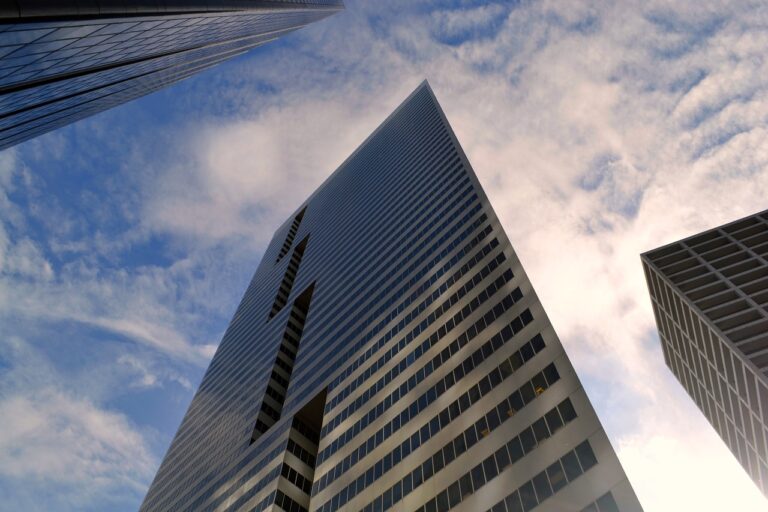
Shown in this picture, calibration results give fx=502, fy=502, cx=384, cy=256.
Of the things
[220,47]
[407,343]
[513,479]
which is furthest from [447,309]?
[220,47]

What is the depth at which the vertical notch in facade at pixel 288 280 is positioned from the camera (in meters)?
127

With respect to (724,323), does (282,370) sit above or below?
above

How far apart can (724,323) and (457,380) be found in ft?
175

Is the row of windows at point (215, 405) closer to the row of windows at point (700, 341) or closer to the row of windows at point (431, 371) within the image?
the row of windows at point (431, 371)

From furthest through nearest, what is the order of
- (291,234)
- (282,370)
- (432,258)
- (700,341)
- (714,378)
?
(291,234) → (282,370) → (700,341) → (714,378) → (432,258)

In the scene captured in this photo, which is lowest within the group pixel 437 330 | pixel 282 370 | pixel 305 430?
pixel 437 330

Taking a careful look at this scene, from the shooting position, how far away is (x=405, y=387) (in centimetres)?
5497

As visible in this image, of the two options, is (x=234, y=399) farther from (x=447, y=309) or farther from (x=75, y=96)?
(x=75, y=96)

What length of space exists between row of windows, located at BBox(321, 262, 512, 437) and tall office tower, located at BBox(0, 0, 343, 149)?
38.9m

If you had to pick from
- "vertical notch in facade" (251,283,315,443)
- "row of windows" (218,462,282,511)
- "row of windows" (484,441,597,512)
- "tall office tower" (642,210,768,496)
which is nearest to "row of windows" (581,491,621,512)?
"row of windows" (484,441,597,512)

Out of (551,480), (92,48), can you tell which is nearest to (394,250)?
(551,480)

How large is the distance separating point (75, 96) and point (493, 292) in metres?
44.3

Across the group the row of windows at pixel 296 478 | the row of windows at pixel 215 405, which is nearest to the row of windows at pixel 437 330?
the row of windows at pixel 296 478

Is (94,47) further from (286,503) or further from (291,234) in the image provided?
(291,234)
